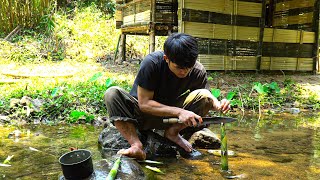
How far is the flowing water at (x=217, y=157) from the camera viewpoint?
2398 millimetres

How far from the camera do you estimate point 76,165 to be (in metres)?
1.99

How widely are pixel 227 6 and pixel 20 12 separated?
8.27 meters

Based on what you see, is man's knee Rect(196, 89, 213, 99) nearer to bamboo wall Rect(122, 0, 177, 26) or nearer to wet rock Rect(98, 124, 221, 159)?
wet rock Rect(98, 124, 221, 159)

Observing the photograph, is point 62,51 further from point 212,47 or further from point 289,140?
point 289,140

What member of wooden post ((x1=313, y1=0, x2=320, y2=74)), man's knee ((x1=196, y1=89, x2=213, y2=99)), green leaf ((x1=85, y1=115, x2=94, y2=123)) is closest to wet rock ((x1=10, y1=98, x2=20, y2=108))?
green leaf ((x1=85, y1=115, x2=94, y2=123))

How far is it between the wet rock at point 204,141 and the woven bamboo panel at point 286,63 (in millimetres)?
6042

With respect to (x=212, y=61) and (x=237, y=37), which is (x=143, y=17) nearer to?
(x=212, y=61)

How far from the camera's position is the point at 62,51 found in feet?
35.8

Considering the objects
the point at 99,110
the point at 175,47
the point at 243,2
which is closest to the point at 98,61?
the point at 243,2

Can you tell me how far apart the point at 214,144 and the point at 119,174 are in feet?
4.39

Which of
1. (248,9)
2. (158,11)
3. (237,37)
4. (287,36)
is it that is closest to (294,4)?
(287,36)

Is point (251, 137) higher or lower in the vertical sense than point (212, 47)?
lower

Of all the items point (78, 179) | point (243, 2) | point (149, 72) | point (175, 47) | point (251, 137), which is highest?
point (243, 2)

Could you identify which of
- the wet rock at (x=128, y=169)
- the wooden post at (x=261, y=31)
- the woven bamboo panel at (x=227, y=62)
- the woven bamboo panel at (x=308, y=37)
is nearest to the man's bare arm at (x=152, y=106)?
the wet rock at (x=128, y=169)
